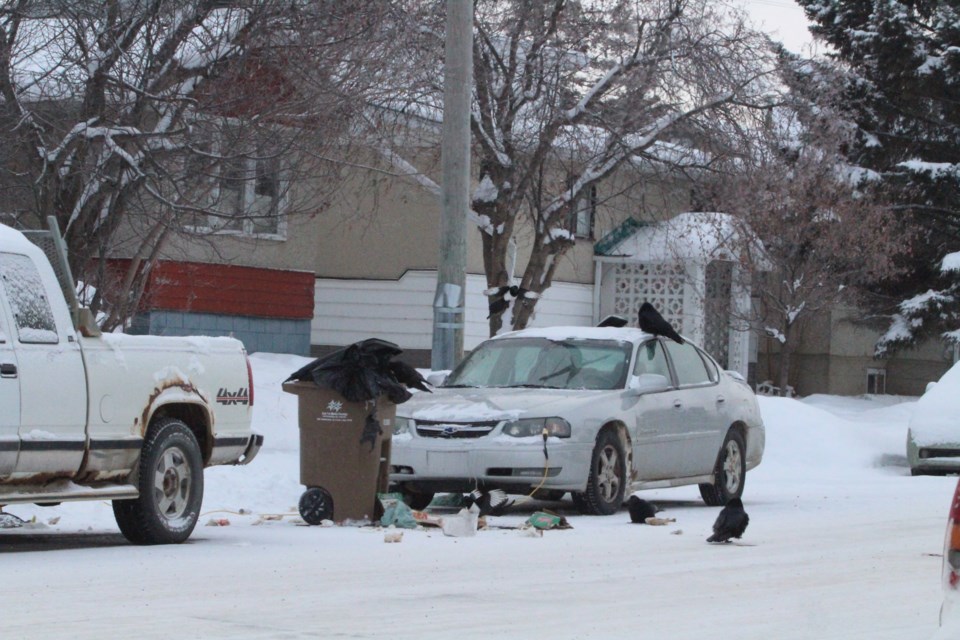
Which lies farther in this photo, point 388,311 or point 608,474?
point 388,311

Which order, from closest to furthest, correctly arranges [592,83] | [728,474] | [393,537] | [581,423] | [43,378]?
1. [43,378]
2. [393,537]
3. [581,423]
4. [728,474]
5. [592,83]

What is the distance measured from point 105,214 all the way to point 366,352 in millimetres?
6701

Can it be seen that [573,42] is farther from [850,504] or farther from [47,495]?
[47,495]

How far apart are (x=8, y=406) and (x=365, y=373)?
327cm

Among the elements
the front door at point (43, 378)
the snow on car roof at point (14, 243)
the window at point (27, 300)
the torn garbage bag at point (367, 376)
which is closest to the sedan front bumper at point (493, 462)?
the torn garbage bag at point (367, 376)

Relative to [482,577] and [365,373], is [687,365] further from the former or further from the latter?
[482,577]

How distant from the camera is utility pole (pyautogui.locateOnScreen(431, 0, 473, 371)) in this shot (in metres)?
15.3

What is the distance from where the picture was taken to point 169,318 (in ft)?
82.8

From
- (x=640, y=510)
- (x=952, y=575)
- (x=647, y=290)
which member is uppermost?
(x=647, y=290)

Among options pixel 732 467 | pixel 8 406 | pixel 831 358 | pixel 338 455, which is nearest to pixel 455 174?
pixel 732 467

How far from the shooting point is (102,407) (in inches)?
401

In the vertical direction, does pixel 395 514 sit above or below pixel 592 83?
below

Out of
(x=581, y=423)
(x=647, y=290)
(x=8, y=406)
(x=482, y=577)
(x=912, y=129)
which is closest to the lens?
(x=482, y=577)

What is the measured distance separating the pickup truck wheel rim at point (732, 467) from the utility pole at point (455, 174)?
9.42 ft
